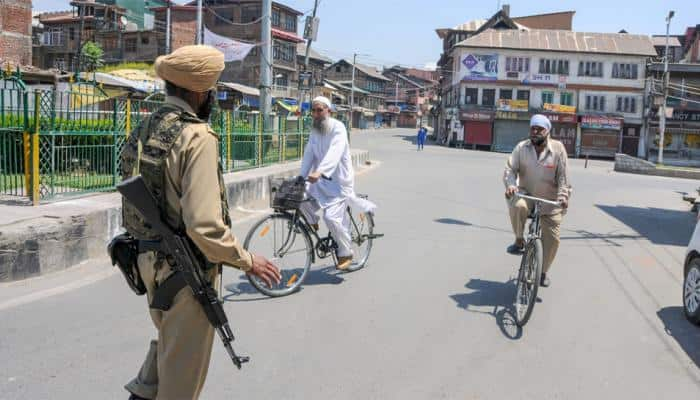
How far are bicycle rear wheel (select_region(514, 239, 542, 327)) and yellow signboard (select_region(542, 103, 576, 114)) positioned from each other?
55.8m

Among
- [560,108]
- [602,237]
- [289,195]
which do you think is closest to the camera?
[289,195]

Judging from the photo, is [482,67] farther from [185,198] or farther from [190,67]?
[185,198]

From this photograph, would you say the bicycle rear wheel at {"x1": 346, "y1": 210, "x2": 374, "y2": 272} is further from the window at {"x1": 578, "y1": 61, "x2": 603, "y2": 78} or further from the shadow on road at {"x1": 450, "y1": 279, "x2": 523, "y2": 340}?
the window at {"x1": 578, "y1": 61, "x2": 603, "y2": 78}

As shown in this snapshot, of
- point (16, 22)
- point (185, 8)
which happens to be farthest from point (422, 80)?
point (16, 22)

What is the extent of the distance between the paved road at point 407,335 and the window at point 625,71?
54.9 meters

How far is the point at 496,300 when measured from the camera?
653cm

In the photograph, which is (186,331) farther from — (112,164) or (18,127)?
(112,164)

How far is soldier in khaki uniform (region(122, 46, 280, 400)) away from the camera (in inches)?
99.5

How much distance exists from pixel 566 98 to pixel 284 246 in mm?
56957

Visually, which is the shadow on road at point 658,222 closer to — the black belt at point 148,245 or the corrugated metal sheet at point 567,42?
the black belt at point 148,245

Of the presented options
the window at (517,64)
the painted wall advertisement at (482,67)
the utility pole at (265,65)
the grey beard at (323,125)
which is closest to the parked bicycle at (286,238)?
the grey beard at (323,125)

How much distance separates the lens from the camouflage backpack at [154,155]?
2.58 m

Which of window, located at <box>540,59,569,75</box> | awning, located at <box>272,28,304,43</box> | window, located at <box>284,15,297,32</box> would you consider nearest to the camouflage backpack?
awning, located at <box>272,28,304,43</box>

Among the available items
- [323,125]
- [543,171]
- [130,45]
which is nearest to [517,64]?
[130,45]
